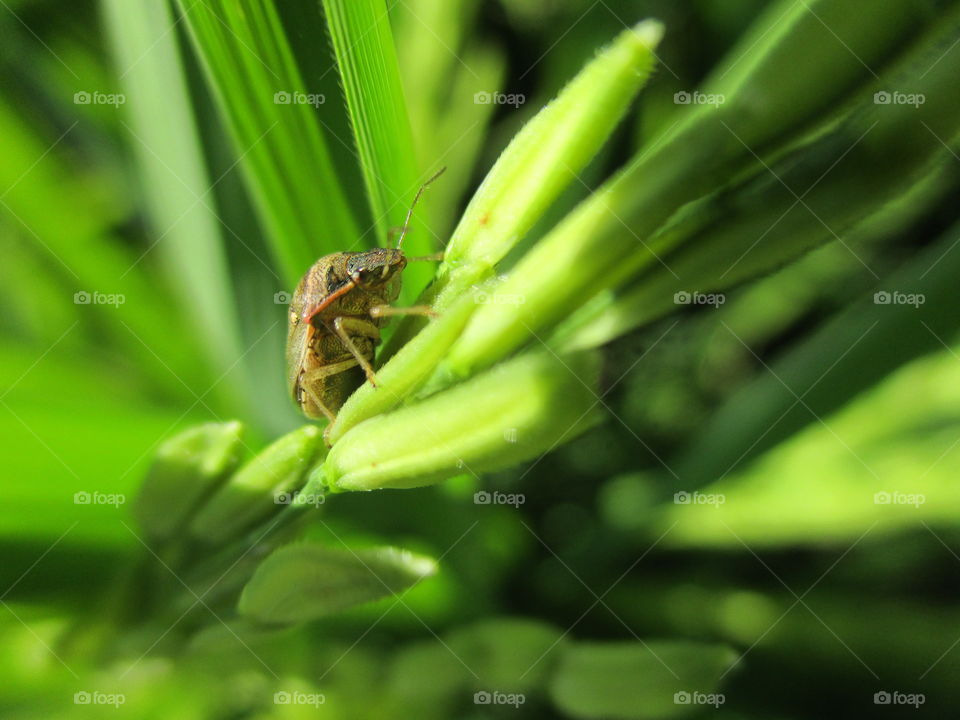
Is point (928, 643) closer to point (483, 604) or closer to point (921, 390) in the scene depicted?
point (921, 390)

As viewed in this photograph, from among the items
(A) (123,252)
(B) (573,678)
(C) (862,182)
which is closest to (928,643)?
(B) (573,678)

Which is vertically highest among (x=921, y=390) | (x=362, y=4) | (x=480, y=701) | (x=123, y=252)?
(x=123, y=252)

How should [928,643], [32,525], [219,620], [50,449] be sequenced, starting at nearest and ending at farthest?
[219,620] < [32,525] < [50,449] < [928,643]

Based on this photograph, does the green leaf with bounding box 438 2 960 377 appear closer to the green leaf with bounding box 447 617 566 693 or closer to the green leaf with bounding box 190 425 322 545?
the green leaf with bounding box 190 425 322 545

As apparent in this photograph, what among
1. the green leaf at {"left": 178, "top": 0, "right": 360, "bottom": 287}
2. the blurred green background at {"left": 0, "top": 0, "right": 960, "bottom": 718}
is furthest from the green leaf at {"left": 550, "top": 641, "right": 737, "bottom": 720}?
Result: the green leaf at {"left": 178, "top": 0, "right": 360, "bottom": 287}

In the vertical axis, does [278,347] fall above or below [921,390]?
above

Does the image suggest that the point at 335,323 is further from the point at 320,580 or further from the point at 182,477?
the point at 320,580
